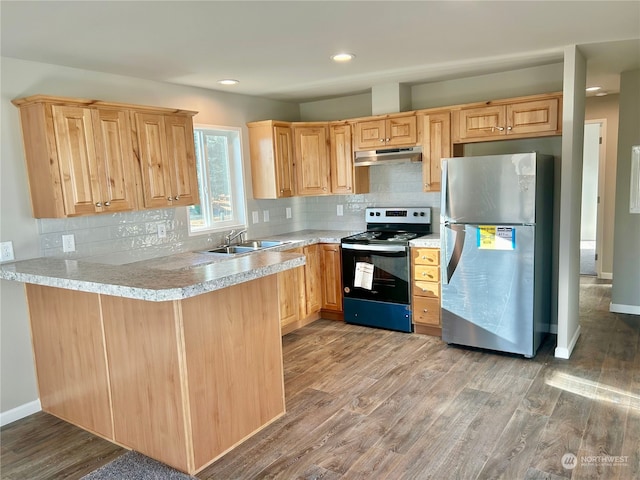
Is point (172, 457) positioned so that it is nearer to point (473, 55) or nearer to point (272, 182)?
point (272, 182)

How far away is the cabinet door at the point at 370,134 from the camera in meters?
4.55

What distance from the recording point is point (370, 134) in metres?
4.61

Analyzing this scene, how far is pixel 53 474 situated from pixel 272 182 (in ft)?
9.87

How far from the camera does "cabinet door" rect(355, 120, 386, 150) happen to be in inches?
179

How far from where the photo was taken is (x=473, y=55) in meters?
3.52

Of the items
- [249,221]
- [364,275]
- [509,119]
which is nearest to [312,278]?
[364,275]

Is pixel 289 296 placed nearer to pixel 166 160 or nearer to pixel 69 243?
pixel 166 160

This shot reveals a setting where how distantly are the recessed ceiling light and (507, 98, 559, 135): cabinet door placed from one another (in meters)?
1.46

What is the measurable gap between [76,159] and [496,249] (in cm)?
305

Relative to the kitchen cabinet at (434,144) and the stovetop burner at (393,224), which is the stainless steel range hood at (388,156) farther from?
the stovetop burner at (393,224)

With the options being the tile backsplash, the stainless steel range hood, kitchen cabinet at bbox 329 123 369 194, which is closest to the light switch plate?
the tile backsplash

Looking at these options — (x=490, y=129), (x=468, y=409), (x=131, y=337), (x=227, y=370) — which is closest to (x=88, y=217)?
(x=131, y=337)

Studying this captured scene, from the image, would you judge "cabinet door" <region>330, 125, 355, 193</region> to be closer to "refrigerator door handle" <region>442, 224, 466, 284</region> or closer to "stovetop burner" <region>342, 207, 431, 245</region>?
"stovetop burner" <region>342, 207, 431, 245</region>

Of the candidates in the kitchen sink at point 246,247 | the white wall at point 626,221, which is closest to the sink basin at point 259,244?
the kitchen sink at point 246,247
